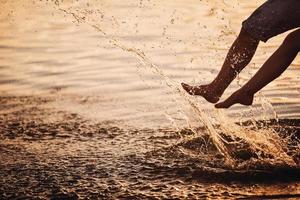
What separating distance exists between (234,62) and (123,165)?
0.92m

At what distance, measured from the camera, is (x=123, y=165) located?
3.31 metres

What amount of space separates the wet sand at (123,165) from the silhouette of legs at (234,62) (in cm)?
43

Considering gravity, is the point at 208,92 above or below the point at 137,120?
above

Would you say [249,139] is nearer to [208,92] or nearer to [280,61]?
[208,92]

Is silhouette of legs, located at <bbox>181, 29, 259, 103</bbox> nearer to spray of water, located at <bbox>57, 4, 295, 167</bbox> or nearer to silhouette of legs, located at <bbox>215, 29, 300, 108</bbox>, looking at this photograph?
silhouette of legs, located at <bbox>215, 29, 300, 108</bbox>

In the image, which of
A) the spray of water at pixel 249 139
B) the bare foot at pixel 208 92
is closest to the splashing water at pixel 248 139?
the spray of water at pixel 249 139

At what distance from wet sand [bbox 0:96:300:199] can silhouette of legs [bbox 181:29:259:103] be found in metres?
0.43

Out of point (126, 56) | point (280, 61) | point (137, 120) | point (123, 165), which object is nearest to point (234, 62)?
point (280, 61)

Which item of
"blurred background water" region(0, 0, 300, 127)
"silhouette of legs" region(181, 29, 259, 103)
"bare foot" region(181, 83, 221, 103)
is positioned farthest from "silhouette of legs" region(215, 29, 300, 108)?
"blurred background water" region(0, 0, 300, 127)

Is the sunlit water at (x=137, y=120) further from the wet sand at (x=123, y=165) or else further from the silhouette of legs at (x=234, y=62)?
the silhouette of legs at (x=234, y=62)

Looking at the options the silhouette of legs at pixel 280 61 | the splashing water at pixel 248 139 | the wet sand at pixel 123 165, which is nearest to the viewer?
the wet sand at pixel 123 165

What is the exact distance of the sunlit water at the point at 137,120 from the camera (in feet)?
9.94

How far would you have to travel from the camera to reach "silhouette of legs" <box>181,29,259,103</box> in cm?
302

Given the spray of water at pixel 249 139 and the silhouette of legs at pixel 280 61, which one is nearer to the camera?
the silhouette of legs at pixel 280 61
